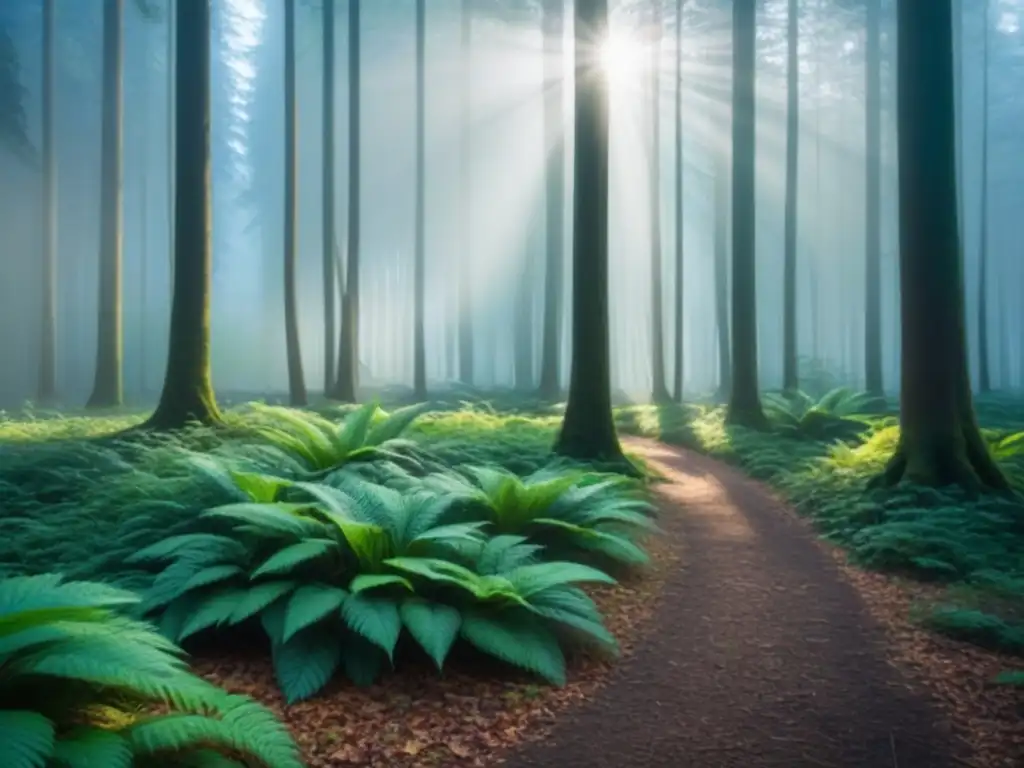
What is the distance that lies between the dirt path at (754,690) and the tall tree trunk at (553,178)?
55.1 feet

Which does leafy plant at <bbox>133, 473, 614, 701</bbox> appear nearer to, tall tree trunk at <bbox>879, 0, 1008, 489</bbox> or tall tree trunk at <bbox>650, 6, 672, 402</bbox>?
tall tree trunk at <bbox>879, 0, 1008, 489</bbox>

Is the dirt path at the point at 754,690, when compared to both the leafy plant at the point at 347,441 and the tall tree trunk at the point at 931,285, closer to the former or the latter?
the tall tree trunk at the point at 931,285

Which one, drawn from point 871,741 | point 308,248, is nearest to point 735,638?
point 871,741

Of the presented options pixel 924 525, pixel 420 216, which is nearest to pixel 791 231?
pixel 420 216

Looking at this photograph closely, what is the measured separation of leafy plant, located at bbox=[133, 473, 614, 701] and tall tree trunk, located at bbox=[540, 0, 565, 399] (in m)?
18.4

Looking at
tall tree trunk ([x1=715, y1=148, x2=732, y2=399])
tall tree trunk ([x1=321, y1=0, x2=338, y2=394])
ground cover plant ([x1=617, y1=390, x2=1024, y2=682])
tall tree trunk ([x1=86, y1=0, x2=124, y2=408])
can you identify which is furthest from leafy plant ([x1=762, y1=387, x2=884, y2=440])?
tall tree trunk ([x1=86, y1=0, x2=124, y2=408])

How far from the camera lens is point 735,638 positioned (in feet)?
16.9

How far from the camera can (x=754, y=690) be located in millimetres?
4387

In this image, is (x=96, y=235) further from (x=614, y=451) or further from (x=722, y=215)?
(x=614, y=451)

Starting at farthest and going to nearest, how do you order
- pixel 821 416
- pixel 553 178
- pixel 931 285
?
pixel 553 178, pixel 821 416, pixel 931 285

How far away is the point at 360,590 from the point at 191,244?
7.91 metres

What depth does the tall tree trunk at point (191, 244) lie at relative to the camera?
33.7 ft

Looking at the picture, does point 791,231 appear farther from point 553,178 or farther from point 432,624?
point 432,624

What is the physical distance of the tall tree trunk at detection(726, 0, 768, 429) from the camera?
15.3 metres
